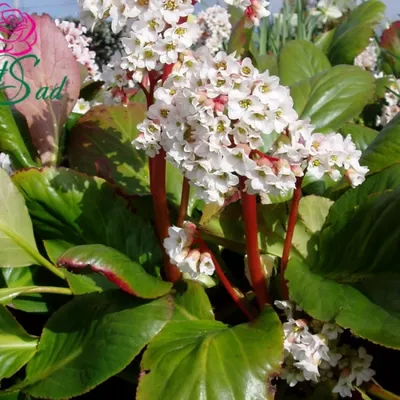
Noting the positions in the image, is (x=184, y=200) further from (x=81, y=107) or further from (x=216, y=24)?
(x=216, y=24)

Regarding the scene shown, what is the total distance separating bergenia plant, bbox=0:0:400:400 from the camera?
26.1 inches

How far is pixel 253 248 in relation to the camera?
2.62ft

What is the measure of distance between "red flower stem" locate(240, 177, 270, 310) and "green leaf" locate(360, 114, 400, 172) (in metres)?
0.28

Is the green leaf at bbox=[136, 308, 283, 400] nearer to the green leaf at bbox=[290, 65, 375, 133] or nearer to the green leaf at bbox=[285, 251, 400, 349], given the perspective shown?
the green leaf at bbox=[285, 251, 400, 349]

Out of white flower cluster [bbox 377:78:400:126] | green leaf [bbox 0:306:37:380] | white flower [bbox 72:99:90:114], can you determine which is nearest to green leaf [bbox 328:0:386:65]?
white flower cluster [bbox 377:78:400:126]

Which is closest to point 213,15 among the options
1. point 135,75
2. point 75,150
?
point 75,150

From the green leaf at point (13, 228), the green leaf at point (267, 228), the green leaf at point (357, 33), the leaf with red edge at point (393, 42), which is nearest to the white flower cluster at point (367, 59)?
the leaf with red edge at point (393, 42)

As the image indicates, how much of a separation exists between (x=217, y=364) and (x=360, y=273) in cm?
24

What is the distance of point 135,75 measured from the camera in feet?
2.36

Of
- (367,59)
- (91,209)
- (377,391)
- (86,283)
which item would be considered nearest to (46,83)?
(91,209)

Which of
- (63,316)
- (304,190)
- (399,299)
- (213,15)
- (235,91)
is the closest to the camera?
(235,91)

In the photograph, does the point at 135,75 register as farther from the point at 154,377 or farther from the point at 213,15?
the point at 213,15

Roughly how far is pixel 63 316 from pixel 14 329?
78mm

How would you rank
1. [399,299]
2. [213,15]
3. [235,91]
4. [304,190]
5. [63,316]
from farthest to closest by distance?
[213,15] → [304,190] → [63,316] → [399,299] → [235,91]
